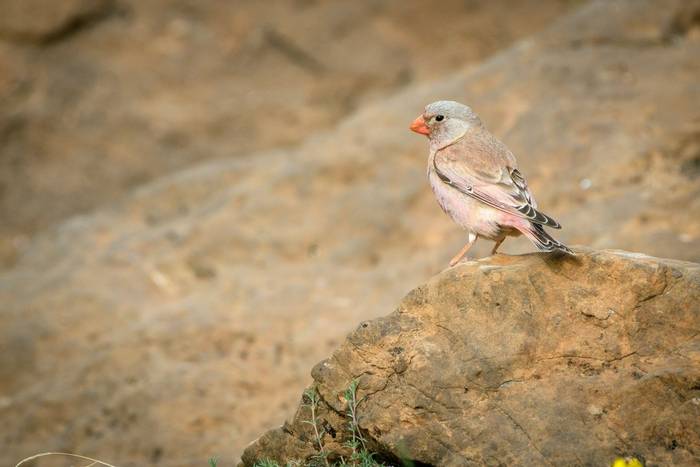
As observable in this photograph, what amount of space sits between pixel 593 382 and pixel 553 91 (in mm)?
5732

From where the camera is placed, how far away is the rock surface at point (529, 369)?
3949mm

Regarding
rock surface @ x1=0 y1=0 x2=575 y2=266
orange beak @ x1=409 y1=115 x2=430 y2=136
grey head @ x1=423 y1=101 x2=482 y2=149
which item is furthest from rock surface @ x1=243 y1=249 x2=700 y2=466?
rock surface @ x1=0 y1=0 x2=575 y2=266

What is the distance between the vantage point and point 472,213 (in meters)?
5.18

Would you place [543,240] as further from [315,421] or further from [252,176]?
[252,176]

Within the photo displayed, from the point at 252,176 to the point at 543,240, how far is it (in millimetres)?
6460

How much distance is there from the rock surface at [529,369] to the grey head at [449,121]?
135cm

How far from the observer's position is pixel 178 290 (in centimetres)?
930

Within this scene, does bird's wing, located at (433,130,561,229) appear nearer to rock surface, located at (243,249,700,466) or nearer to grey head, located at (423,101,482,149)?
grey head, located at (423,101,482,149)

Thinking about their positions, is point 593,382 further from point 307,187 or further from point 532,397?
point 307,187

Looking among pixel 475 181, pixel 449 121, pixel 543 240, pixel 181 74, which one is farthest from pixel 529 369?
pixel 181 74

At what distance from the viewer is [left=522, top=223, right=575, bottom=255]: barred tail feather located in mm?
4314

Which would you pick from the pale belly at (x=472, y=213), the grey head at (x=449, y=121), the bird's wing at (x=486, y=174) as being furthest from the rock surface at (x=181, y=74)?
the pale belly at (x=472, y=213)

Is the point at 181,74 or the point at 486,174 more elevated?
the point at 486,174

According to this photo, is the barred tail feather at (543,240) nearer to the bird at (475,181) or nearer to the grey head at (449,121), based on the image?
the bird at (475,181)
